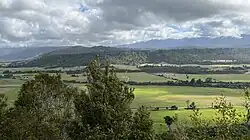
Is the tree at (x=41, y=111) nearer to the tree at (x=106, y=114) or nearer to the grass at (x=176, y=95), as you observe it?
the tree at (x=106, y=114)

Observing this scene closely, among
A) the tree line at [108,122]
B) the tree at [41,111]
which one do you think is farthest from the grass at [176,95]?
the tree line at [108,122]

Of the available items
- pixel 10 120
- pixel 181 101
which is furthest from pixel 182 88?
pixel 10 120

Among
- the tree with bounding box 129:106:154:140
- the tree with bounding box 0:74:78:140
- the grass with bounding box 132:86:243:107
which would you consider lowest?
the grass with bounding box 132:86:243:107

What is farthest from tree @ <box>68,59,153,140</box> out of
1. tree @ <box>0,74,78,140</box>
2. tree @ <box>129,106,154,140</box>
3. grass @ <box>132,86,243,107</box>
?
grass @ <box>132,86,243,107</box>

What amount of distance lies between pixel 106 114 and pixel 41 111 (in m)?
16.8

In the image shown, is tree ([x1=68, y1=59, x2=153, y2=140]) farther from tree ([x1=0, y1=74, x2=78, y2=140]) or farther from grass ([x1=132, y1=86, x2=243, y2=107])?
grass ([x1=132, y1=86, x2=243, y2=107])

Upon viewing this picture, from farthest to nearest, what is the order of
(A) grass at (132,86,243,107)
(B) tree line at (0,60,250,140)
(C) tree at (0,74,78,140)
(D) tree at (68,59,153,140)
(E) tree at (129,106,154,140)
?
(A) grass at (132,86,243,107) < (C) tree at (0,74,78,140) < (D) tree at (68,59,153,140) < (E) tree at (129,106,154,140) < (B) tree line at (0,60,250,140)

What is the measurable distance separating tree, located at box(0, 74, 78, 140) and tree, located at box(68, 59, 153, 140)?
4571mm

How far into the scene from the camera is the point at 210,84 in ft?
595

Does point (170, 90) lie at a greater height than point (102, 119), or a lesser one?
lesser

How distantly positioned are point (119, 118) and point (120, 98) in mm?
1494

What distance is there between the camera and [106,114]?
1017 inches

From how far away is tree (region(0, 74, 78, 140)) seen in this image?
3033 cm

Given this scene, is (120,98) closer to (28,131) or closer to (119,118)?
(119,118)
